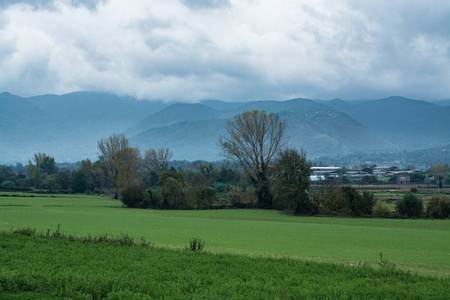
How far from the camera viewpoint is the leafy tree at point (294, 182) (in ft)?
161

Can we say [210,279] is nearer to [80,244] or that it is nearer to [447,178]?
[80,244]

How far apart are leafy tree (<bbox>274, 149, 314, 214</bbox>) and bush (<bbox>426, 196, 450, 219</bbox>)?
12442 mm

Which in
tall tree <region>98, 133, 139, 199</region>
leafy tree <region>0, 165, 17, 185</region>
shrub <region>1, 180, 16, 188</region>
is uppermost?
tall tree <region>98, 133, 139, 199</region>

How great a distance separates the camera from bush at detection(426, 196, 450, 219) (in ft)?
150

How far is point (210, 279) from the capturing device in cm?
1232

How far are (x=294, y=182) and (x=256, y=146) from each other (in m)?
12.3

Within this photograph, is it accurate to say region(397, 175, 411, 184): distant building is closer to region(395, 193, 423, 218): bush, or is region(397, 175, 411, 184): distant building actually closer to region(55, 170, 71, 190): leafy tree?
region(395, 193, 423, 218): bush

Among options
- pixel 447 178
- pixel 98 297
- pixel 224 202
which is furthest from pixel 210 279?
pixel 447 178

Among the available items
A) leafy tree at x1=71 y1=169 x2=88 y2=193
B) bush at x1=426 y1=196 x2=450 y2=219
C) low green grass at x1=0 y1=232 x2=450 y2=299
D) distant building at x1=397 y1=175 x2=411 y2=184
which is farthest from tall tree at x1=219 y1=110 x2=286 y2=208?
distant building at x1=397 y1=175 x2=411 y2=184

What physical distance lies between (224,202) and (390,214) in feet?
82.9

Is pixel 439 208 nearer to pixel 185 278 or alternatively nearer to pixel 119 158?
pixel 185 278

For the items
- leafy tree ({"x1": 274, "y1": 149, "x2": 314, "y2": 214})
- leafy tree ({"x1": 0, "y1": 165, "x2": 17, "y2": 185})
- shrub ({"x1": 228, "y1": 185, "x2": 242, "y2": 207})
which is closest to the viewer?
leafy tree ({"x1": 274, "y1": 149, "x2": 314, "y2": 214})

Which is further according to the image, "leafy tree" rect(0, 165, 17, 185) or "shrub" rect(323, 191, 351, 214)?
"leafy tree" rect(0, 165, 17, 185)

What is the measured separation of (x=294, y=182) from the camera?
49.5 metres
